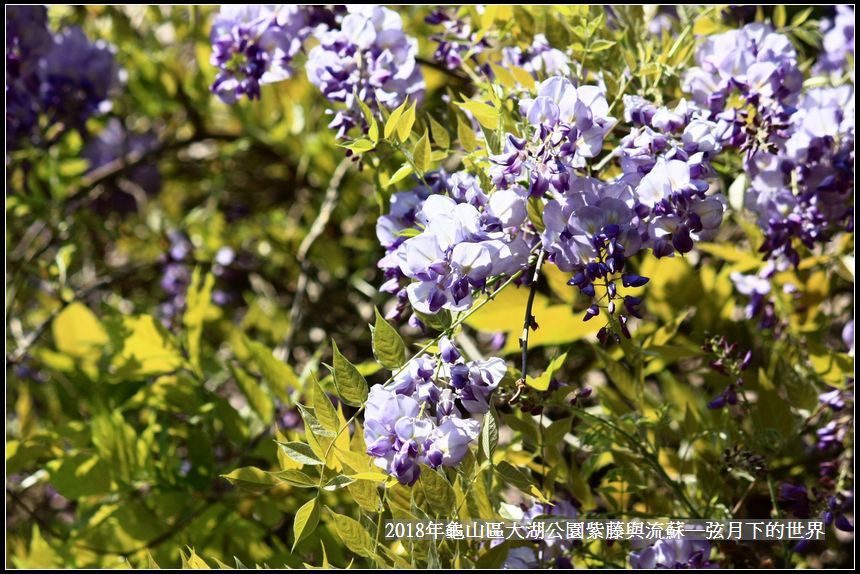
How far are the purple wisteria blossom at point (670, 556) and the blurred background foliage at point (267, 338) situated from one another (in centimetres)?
6

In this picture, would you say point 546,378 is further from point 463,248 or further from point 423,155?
point 423,155

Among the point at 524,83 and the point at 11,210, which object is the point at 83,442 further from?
the point at 524,83

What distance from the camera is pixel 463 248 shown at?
2.45ft

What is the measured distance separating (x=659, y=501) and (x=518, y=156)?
1.85ft

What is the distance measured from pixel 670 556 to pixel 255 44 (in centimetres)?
78

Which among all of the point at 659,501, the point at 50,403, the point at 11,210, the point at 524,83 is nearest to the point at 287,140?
the point at 11,210

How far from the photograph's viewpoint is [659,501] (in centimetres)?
112

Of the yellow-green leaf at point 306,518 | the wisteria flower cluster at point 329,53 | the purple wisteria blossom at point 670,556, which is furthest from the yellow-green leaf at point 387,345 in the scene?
the purple wisteria blossom at point 670,556

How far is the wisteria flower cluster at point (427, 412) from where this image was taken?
0.73 metres

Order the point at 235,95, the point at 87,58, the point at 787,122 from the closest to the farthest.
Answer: the point at 787,122
the point at 235,95
the point at 87,58

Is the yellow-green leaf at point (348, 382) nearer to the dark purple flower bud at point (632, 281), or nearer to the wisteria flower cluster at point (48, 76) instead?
the dark purple flower bud at point (632, 281)

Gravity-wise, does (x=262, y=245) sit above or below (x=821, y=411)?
below

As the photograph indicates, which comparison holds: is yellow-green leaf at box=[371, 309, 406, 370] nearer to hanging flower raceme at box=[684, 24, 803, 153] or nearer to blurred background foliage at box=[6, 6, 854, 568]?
blurred background foliage at box=[6, 6, 854, 568]

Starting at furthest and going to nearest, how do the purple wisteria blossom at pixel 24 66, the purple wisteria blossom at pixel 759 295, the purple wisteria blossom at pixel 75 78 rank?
the purple wisteria blossom at pixel 75 78 < the purple wisteria blossom at pixel 24 66 < the purple wisteria blossom at pixel 759 295
